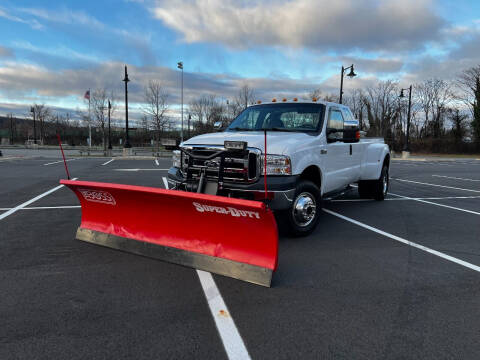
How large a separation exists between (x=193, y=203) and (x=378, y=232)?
10.8 feet

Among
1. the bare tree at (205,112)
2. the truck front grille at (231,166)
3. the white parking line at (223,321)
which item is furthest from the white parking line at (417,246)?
the bare tree at (205,112)

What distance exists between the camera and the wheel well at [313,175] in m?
5.31

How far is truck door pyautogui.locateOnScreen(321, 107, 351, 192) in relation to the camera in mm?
5719

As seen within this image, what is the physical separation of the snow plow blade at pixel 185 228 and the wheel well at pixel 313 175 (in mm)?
2038

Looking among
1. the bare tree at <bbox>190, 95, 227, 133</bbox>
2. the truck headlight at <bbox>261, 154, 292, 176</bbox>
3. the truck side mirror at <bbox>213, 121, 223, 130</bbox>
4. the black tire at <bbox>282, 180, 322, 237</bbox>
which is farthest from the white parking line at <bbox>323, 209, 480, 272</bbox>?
the bare tree at <bbox>190, 95, 227, 133</bbox>

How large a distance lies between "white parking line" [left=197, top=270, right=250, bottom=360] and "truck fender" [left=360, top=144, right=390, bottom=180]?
4.96 meters

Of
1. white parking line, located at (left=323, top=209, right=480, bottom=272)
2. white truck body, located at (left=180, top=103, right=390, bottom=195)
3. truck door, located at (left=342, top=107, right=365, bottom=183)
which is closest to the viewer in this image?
white parking line, located at (left=323, top=209, right=480, bottom=272)

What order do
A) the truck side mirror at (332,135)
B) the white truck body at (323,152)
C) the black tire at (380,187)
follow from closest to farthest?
the white truck body at (323,152)
the truck side mirror at (332,135)
the black tire at (380,187)

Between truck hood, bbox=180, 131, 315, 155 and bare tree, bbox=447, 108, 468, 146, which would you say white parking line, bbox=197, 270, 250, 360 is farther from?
bare tree, bbox=447, 108, 468, 146

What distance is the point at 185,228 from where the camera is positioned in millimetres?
3973

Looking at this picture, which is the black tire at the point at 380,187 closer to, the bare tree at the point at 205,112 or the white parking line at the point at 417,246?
the white parking line at the point at 417,246

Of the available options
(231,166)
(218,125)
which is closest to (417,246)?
(231,166)

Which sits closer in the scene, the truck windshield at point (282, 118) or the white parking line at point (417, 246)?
the white parking line at point (417, 246)

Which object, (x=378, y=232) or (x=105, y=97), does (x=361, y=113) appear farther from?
(x=378, y=232)
